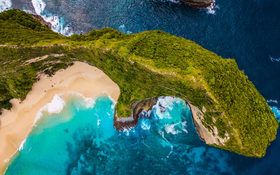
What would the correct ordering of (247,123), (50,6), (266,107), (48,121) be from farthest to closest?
(50,6) → (48,121) → (266,107) → (247,123)

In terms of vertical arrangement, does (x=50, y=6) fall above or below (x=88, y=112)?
above

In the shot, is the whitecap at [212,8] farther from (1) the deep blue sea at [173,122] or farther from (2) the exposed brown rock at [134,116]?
(2) the exposed brown rock at [134,116]

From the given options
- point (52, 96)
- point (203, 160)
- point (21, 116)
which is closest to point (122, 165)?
point (203, 160)

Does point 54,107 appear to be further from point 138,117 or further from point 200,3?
point 200,3

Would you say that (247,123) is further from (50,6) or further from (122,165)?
(50,6)

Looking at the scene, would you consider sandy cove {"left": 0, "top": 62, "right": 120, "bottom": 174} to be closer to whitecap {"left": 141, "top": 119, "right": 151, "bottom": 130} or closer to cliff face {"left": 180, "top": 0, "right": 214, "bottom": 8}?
whitecap {"left": 141, "top": 119, "right": 151, "bottom": 130}

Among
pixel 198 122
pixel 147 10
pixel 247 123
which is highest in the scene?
pixel 147 10

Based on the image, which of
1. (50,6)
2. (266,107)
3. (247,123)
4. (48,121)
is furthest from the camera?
(50,6)
